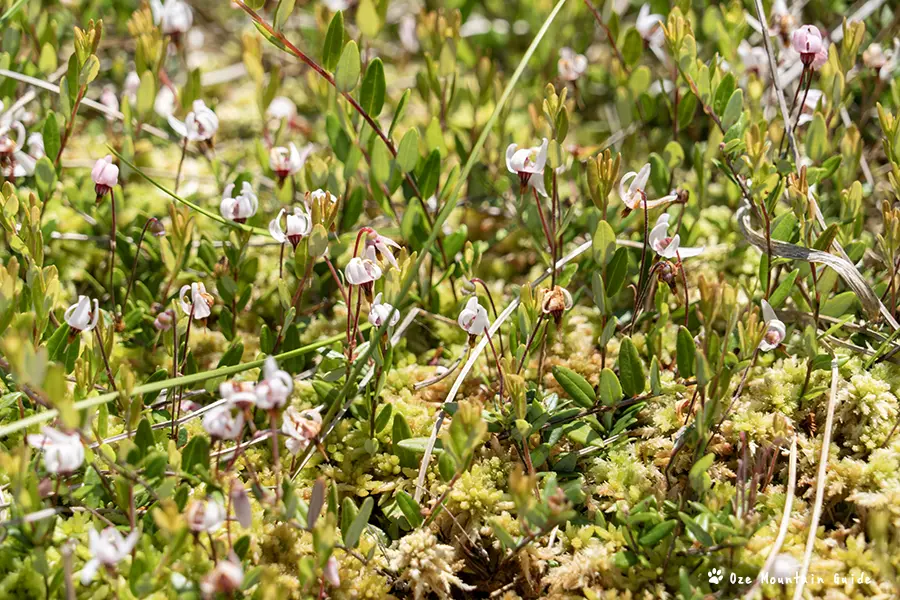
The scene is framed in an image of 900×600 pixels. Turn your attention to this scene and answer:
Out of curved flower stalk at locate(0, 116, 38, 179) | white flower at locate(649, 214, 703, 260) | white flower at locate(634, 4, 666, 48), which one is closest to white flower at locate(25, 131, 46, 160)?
curved flower stalk at locate(0, 116, 38, 179)

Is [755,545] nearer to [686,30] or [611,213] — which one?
[611,213]

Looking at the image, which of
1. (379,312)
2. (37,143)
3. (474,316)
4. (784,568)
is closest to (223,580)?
(379,312)

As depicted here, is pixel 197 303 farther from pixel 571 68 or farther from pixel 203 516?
pixel 571 68

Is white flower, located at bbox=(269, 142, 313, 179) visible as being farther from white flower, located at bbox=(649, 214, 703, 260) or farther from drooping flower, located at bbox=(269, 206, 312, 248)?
white flower, located at bbox=(649, 214, 703, 260)

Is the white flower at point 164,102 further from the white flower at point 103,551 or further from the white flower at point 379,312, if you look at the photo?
the white flower at point 103,551

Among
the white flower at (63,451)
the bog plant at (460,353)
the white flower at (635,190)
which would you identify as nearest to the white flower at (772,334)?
the bog plant at (460,353)
